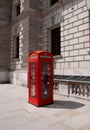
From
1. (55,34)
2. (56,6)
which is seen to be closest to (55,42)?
(55,34)

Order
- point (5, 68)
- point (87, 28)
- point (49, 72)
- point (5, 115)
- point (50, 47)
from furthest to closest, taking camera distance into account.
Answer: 1. point (5, 68)
2. point (50, 47)
3. point (87, 28)
4. point (49, 72)
5. point (5, 115)

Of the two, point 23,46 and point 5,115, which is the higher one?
point 23,46

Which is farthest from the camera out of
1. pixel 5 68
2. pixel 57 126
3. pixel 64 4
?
pixel 5 68

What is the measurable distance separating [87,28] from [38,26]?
16.5ft

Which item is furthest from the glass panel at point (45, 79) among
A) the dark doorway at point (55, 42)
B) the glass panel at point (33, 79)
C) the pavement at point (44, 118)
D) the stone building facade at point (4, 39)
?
the stone building facade at point (4, 39)

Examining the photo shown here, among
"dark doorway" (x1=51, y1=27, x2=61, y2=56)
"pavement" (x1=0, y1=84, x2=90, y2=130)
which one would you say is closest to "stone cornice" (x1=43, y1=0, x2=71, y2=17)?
"dark doorway" (x1=51, y1=27, x2=61, y2=56)

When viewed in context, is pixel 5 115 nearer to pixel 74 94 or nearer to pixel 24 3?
pixel 74 94

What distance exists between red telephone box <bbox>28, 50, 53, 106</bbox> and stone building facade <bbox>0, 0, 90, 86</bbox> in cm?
306

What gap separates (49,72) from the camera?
237 inches

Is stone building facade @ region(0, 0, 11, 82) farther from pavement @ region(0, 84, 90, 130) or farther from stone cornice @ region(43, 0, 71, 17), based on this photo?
pavement @ region(0, 84, 90, 130)

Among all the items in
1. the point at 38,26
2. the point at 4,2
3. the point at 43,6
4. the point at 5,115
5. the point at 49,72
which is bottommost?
the point at 5,115

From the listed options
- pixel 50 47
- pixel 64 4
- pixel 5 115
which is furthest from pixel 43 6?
pixel 5 115

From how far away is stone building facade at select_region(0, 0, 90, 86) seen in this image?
8531mm

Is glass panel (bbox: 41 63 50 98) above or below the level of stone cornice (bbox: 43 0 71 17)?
below
